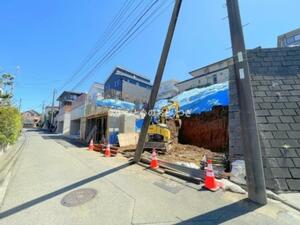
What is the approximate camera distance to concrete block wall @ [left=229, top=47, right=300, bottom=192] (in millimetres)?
4820

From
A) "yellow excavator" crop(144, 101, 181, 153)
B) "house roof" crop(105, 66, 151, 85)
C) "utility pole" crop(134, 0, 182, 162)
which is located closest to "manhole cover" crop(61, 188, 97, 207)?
"utility pole" crop(134, 0, 182, 162)

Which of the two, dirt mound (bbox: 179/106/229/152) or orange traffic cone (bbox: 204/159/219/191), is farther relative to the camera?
dirt mound (bbox: 179/106/229/152)

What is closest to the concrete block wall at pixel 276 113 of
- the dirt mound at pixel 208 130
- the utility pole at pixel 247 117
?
the utility pole at pixel 247 117

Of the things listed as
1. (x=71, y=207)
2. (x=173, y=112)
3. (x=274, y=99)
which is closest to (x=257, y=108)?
(x=274, y=99)

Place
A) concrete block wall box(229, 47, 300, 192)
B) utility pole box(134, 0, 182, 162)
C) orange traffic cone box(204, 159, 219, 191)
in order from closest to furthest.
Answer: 1. concrete block wall box(229, 47, 300, 192)
2. orange traffic cone box(204, 159, 219, 191)
3. utility pole box(134, 0, 182, 162)

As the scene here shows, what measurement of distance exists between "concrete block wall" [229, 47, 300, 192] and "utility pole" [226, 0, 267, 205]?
2.85ft

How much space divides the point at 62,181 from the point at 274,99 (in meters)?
7.23

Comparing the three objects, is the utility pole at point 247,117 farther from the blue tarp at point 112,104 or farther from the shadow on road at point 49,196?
the blue tarp at point 112,104

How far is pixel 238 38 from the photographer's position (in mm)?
4535

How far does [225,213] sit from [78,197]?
3.27m

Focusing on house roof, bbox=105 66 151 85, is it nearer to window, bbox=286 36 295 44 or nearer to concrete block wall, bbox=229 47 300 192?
window, bbox=286 36 295 44

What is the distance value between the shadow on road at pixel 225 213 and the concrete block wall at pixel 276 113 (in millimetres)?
1099

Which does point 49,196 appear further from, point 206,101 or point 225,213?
point 206,101

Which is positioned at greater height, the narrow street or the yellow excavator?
the yellow excavator
